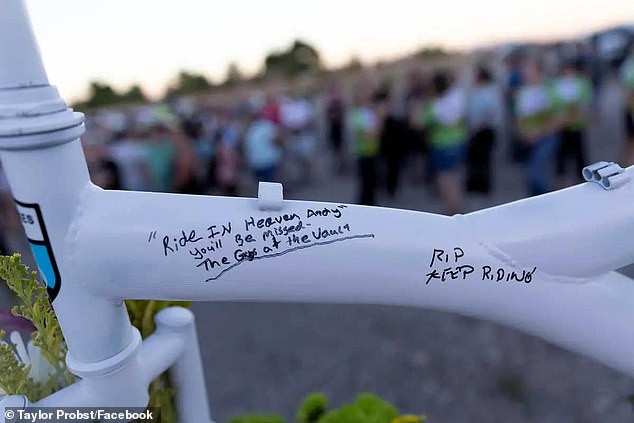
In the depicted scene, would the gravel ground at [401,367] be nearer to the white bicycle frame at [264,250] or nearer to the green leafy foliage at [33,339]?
the white bicycle frame at [264,250]

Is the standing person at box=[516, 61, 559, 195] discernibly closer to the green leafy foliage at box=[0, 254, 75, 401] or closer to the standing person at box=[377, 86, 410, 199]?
the standing person at box=[377, 86, 410, 199]

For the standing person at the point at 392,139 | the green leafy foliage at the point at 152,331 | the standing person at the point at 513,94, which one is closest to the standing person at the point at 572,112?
the standing person at the point at 513,94

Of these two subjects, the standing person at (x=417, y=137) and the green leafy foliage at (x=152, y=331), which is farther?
the standing person at (x=417, y=137)

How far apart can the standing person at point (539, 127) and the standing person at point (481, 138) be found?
1.80ft

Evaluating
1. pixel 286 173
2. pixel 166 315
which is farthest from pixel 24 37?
pixel 286 173

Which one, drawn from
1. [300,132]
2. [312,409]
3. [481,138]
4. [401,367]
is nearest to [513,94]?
[481,138]

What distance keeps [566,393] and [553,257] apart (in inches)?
86.5

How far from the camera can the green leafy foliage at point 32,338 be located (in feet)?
2.94

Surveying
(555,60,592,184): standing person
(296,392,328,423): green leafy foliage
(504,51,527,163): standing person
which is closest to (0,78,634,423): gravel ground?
(296,392,328,423): green leafy foliage

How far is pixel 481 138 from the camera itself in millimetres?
5641

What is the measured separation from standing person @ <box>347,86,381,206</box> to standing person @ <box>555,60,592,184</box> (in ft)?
5.88

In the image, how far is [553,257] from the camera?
0.91 metres

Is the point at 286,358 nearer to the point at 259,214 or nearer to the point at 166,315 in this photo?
the point at 166,315

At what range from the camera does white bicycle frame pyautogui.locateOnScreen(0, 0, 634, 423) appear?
82cm
